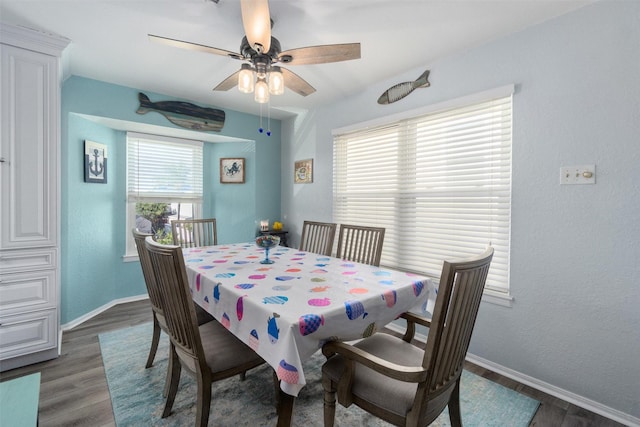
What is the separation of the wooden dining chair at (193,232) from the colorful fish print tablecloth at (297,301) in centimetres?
90

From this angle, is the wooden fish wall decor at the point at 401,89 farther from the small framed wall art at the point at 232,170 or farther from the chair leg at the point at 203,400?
the chair leg at the point at 203,400

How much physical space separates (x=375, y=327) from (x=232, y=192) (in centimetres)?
329

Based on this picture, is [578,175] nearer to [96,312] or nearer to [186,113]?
[186,113]

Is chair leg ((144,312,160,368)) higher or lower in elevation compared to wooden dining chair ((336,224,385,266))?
lower

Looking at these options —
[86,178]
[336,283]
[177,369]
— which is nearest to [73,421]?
[177,369]

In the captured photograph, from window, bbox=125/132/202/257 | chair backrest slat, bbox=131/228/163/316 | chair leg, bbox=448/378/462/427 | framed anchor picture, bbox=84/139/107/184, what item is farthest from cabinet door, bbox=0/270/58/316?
chair leg, bbox=448/378/462/427

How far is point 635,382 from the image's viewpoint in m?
1.64

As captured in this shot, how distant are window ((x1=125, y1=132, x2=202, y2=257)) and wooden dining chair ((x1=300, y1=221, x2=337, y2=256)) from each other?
198cm

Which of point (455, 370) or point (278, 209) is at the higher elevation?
point (278, 209)

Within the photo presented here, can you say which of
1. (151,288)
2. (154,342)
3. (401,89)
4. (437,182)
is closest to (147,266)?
(151,288)

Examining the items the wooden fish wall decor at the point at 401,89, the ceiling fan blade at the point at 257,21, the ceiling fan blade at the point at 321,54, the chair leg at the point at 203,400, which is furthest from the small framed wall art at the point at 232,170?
the chair leg at the point at 203,400

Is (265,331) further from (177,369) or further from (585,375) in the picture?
(585,375)

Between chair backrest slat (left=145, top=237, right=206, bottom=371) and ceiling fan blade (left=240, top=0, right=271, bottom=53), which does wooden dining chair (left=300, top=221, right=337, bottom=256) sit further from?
ceiling fan blade (left=240, top=0, right=271, bottom=53)

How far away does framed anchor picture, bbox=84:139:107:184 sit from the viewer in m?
3.02
